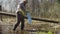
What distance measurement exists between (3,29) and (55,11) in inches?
269

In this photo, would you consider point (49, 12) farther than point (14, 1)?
No

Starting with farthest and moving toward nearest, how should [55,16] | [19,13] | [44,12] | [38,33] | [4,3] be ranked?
1. [4,3]
2. [44,12]
3. [55,16]
4. [19,13]
5. [38,33]

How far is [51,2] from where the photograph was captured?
16938mm

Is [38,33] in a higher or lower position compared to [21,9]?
lower

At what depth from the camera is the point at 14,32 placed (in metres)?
10.3

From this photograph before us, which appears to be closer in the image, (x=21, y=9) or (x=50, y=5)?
(x=21, y=9)

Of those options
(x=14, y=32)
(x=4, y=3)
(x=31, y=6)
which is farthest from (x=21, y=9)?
(x=4, y=3)

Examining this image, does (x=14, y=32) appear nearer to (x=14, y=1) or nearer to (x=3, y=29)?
(x=3, y=29)

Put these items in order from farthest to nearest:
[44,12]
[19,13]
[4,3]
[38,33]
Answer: [4,3] → [44,12] → [19,13] → [38,33]

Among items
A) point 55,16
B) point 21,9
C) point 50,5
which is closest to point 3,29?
point 21,9

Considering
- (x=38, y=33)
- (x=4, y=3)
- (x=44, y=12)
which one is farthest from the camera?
(x=4, y=3)

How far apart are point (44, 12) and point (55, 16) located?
1.29 meters

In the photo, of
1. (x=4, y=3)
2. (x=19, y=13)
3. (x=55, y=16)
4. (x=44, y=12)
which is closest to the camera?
(x=19, y=13)

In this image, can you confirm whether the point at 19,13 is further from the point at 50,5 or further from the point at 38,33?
the point at 50,5
